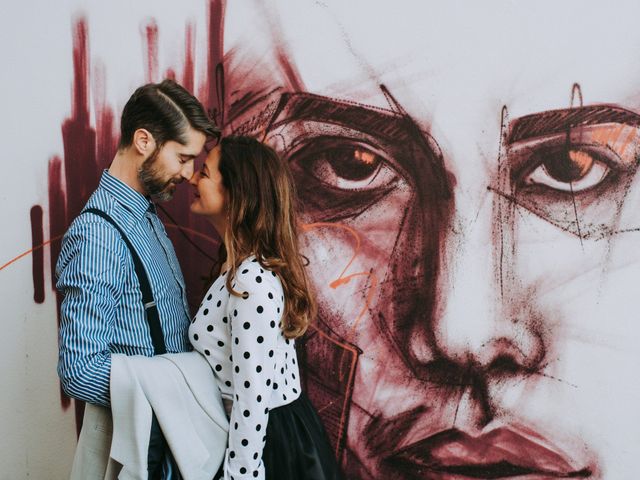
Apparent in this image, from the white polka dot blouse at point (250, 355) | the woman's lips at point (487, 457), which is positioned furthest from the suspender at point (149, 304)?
the woman's lips at point (487, 457)

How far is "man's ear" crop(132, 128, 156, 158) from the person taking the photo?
158 cm

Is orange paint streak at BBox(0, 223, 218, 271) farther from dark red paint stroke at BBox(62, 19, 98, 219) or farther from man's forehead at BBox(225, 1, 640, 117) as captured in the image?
man's forehead at BBox(225, 1, 640, 117)

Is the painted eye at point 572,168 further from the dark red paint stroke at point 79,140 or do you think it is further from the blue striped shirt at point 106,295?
the dark red paint stroke at point 79,140

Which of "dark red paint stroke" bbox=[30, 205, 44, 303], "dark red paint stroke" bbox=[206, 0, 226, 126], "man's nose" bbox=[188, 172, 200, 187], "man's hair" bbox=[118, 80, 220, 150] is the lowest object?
"dark red paint stroke" bbox=[30, 205, 44, 303]

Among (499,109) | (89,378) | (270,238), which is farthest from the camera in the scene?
(499,109)

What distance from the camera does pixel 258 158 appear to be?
1.52 metres

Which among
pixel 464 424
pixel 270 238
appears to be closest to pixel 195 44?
pixel 270 238

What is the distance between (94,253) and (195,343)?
34cm

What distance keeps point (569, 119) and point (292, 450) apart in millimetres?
1436

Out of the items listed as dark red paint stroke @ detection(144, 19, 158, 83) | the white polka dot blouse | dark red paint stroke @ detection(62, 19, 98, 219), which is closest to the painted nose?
the white polka dot blouse

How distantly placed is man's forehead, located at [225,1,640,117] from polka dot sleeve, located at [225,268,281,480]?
38.1 inches

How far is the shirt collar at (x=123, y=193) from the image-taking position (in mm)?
1541

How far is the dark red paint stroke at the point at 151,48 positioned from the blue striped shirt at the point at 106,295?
65cm

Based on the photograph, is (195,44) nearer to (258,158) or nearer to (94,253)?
(258,158)
